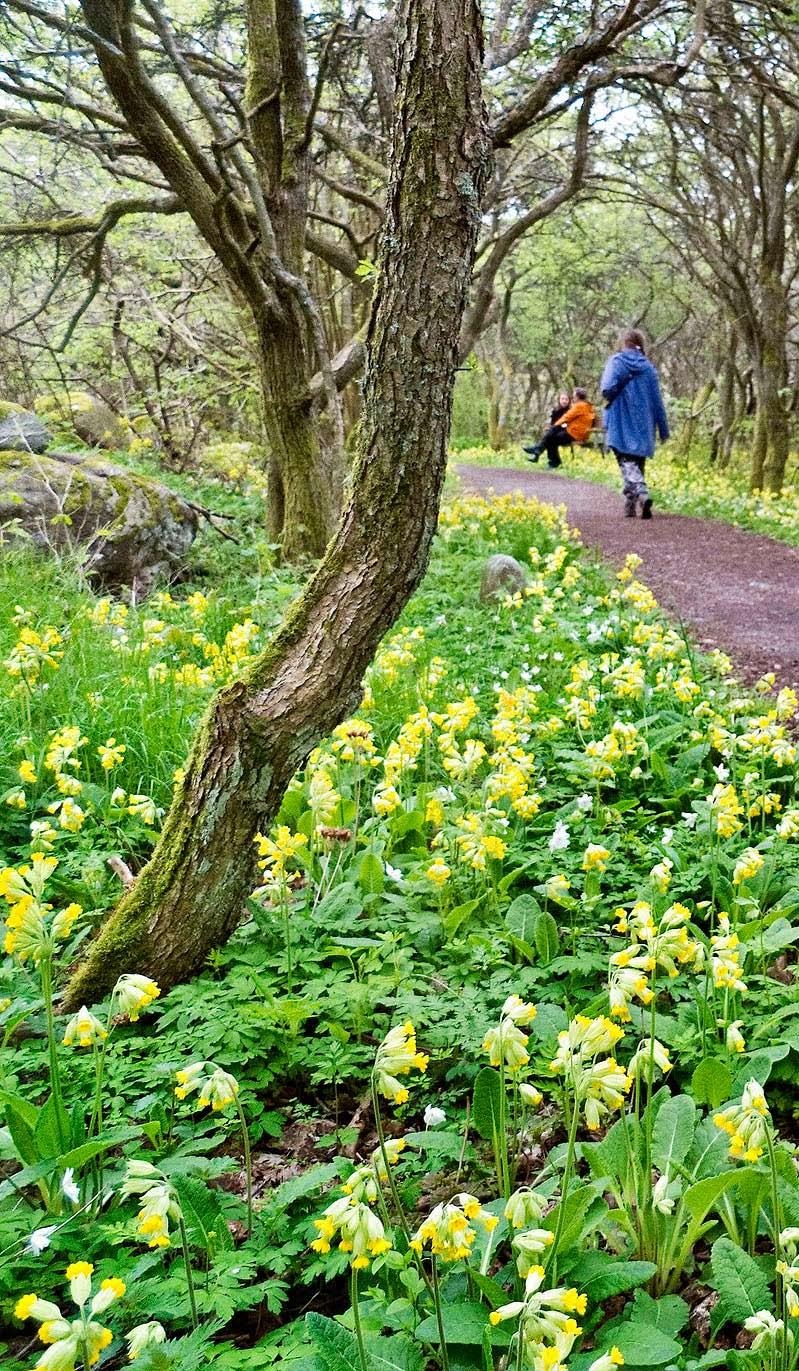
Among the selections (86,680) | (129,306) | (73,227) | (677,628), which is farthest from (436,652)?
(129,306)

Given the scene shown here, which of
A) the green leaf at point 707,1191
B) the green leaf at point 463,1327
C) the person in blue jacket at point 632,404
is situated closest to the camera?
the green leaf at point 463,1327

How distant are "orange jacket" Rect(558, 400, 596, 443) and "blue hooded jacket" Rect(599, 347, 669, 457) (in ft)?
15.6

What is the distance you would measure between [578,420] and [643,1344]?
54.3 ft

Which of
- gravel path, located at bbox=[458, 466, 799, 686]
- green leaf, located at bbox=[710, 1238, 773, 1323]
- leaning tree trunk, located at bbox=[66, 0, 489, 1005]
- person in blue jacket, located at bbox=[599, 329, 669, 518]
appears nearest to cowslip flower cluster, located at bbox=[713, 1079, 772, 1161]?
green leaf, located at bbox=[710, 1238, 773, 1323]

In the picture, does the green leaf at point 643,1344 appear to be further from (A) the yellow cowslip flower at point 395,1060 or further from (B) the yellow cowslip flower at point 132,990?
(B) the yellow cowslip flower at point 132,990

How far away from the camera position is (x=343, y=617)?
112 inches

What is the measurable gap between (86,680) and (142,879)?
2145 millimetres

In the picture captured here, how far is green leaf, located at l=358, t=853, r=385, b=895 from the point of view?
10.6 ft

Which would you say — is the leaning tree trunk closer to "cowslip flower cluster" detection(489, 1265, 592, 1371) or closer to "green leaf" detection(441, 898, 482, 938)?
"green leaf" detection(441, 898, 482, 938)

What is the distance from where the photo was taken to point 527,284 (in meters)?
28.6

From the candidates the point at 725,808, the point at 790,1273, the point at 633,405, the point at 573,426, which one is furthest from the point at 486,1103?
the point at 573,426

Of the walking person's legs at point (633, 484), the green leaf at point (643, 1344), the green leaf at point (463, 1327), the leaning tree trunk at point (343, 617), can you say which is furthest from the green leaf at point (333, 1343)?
the walking person's legs at point (633, 484)

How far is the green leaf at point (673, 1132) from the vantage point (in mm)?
2008

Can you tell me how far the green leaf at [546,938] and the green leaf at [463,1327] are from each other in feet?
3.91
